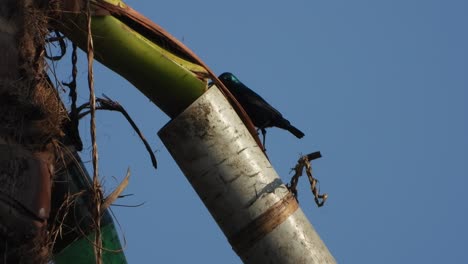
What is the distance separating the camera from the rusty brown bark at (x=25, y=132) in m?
4.10

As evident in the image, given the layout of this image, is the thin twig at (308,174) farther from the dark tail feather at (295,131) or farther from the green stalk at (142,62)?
the dark tail feather at (295,131)

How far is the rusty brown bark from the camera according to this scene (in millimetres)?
4102

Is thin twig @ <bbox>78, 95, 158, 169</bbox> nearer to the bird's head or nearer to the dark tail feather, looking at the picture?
the bird's head

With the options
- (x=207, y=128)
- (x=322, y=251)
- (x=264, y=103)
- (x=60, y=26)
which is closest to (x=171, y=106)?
(x=207, y=128)

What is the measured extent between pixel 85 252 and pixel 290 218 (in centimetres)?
99

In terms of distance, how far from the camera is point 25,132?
4395mm

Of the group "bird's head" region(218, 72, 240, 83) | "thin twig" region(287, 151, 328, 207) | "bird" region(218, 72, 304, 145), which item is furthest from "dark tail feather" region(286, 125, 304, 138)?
"thin twig" region(287, 151, 328, 207)

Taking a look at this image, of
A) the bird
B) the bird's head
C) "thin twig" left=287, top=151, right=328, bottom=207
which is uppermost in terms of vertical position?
the bird's head

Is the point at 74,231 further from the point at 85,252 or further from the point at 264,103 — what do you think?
the point at 264,103

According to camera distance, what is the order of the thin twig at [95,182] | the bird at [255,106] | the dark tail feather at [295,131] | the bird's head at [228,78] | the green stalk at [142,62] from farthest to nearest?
the dark tail feather at [295,131], the bird's head at [228,78], the bird at [255,106], the green stalk at [142,62], the thin twig at [95,182]

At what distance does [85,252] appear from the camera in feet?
16.3

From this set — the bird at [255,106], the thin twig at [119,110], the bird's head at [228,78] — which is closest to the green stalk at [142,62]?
the thin twig at [119,110]

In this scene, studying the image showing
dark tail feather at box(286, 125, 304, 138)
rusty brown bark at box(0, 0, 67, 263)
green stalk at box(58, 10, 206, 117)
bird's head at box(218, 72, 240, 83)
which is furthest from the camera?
dark tail feather at box(286, 125, 304, 138)

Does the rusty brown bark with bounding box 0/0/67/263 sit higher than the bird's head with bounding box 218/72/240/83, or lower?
lower
